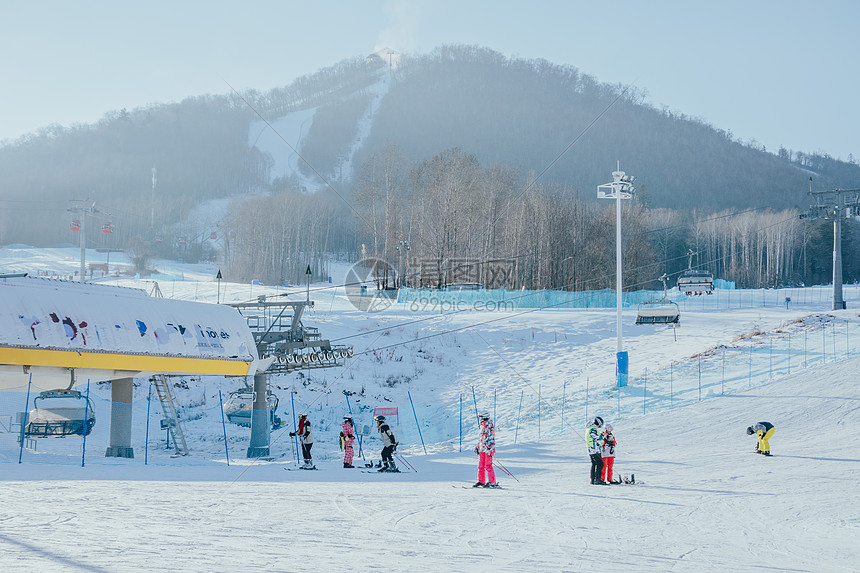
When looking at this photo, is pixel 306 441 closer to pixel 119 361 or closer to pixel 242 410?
pixel 119 361

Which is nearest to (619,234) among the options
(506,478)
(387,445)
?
(506,478)

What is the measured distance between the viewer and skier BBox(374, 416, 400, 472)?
17.9 metres

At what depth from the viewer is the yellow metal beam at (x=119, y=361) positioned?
712 inches

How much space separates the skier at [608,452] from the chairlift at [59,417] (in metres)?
16.5

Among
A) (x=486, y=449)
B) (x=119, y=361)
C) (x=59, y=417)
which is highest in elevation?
(x=119, y=361)

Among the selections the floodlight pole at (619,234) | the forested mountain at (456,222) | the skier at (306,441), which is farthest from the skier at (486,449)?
the forested mountain at (456,222)

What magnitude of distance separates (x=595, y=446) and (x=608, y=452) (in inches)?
18.3

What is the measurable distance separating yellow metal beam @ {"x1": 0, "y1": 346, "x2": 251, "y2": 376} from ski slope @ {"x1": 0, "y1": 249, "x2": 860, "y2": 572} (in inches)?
97.0

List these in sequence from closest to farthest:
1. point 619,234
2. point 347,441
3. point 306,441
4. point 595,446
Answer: point 595,446 < point 306,441 < point 347,441 < point 619,234

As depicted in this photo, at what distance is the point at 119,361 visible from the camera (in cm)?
2055

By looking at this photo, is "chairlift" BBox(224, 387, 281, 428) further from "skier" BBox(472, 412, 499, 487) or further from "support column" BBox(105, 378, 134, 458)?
"skier" BBox(472, 412, 499, 487)

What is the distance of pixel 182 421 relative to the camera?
32812 millimetres

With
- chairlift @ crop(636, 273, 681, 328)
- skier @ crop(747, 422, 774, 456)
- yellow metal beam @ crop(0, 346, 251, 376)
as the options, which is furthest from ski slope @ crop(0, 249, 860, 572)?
chairlift @ crop(636, 273, 681, 328)

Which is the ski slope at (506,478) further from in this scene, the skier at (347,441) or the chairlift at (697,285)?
the chairlift at (697,285)
